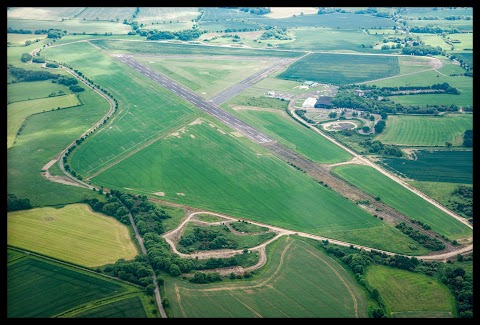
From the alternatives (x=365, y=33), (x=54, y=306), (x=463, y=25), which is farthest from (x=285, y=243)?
(x=463, y=25)

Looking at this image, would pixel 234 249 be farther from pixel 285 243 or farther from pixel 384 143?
pixel 384 143

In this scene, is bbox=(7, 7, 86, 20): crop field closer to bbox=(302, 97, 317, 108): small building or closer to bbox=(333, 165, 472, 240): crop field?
bbox=(302, 97, 317, 108): small building

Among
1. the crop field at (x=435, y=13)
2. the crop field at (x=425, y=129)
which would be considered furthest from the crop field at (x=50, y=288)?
the crop field at (x=435, y=13)

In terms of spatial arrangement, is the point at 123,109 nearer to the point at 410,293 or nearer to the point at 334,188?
the point at 334,188

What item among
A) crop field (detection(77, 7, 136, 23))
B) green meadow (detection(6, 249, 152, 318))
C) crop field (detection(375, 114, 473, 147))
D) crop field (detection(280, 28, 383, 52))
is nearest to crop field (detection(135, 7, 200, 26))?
crop field (detection(77, 7, 136, 23))

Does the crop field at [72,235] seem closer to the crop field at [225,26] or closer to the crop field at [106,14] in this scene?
the crop field at [225,26]
